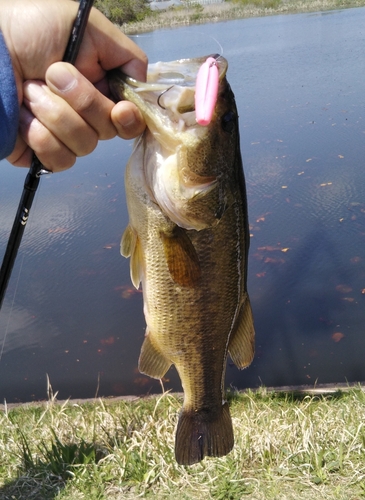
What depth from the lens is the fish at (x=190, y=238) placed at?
58.1 inches

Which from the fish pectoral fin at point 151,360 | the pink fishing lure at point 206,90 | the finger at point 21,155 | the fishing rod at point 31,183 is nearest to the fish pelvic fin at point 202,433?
the fish pectoral fin at point 151,360

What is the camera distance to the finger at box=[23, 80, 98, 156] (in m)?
1.51

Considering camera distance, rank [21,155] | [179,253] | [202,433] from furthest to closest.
Answer: [202,433] → [21,155] → [179,253]

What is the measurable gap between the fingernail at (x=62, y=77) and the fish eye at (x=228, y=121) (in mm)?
448

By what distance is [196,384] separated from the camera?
2061 millimetres

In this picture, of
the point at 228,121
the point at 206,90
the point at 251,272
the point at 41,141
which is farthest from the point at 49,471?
the point at 251,272

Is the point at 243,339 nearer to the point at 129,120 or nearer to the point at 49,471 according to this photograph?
the point at 129,120

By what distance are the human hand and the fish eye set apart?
247 millimetres

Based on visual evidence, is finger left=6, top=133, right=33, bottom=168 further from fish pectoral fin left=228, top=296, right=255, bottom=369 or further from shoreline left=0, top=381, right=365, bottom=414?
shoreline left=0, top=381, right=365, bottom=414

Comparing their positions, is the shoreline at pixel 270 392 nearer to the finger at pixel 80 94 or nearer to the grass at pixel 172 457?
the grass at pixel 172 457

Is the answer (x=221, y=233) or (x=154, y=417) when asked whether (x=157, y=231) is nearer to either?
(x=221, y=233)

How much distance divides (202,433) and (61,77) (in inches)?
58.5

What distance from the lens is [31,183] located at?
1.75 metres

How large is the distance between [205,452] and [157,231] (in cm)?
100
